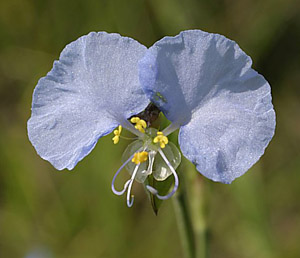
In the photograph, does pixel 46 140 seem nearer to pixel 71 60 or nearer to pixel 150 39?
pixel 71 60

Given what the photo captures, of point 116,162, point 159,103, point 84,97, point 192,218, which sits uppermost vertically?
point 84,97

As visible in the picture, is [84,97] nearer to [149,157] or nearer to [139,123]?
[139,123]

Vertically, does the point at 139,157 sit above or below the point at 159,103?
below

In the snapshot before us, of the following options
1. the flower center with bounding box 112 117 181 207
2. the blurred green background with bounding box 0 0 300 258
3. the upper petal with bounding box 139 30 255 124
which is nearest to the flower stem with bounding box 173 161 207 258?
the flower center with bounding box 112 117 181 207

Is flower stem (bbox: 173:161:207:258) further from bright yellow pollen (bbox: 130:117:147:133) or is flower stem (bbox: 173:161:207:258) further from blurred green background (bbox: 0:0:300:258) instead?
blurred green background (bbox: 0:0:300:258)

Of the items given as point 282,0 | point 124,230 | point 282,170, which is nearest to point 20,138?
point 124,230

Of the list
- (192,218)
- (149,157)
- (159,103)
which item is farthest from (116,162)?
(159,103)
